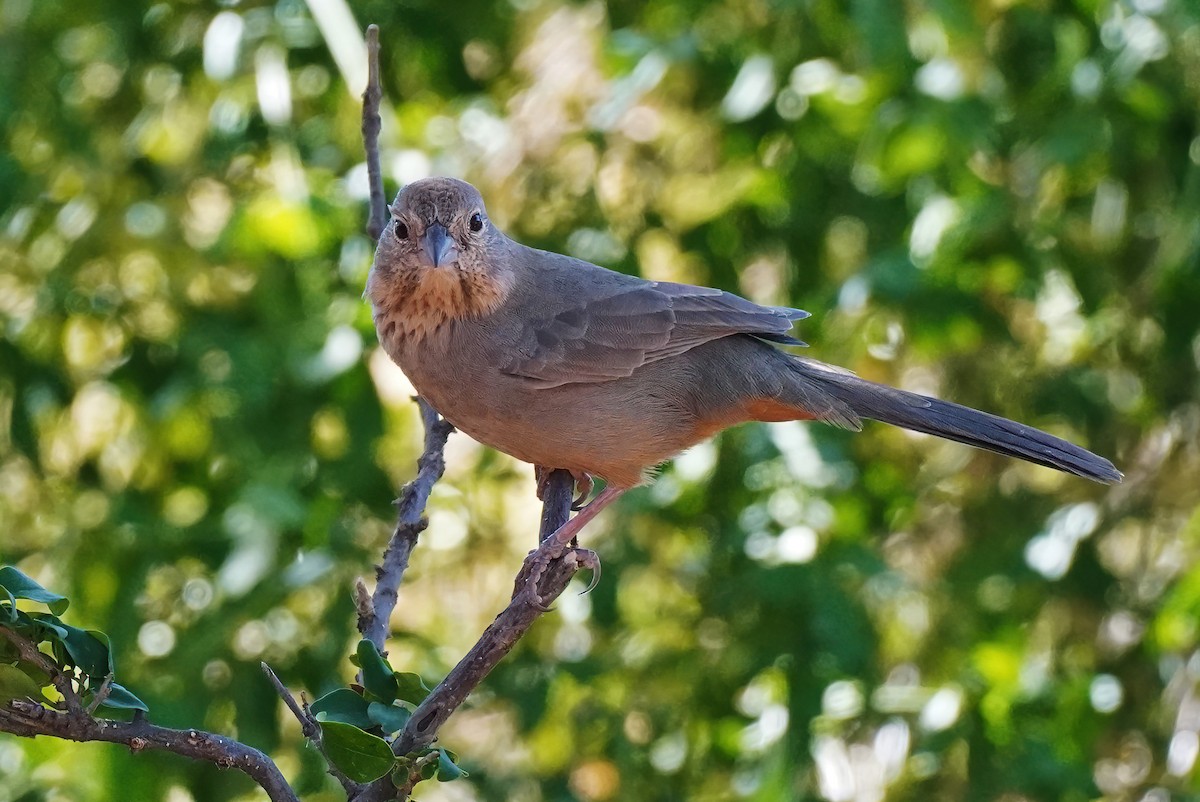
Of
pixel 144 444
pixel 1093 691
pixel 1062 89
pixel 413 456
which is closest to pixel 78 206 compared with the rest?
pixel 144 444

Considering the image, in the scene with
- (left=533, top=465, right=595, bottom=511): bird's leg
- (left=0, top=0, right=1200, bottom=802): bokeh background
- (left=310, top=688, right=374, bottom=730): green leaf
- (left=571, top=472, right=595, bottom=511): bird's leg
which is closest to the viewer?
(left=310, top=688, right=374, bottom=730): green leaf

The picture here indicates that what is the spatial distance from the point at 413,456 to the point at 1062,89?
3040 mm

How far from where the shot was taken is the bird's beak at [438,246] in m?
3.58

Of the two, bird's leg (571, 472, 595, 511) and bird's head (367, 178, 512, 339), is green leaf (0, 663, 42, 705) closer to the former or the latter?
bird's head (367, 178, 512, 339)

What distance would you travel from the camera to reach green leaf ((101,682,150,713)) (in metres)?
2.03

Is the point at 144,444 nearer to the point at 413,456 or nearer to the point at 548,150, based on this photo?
the point at 413,456

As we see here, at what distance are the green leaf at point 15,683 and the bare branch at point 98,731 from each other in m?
0.05

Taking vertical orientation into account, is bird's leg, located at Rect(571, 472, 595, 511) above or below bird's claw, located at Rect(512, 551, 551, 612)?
below

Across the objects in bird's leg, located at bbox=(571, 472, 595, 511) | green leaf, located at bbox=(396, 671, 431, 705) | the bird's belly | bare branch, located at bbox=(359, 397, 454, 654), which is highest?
green leaf, located at bbox=(396, 671, 431, 705)

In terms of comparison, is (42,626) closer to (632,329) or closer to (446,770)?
(446,770)

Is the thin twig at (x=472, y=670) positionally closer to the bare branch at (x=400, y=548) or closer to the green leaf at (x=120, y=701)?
the bare branch at (x=400, y=548)

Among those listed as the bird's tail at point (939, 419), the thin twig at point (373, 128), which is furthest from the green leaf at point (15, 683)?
the bird's tail at point (939, 419)

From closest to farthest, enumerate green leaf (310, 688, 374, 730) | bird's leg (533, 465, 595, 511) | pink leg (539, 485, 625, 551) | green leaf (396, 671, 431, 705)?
green leaf (310, 688, 374, 730), green leaf (396, 671, 431, 705), pink leg (539, 485, 625, 551), bird's leg (533, 465, 595, 511)

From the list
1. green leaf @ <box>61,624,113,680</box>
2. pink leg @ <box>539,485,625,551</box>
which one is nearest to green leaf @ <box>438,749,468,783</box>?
green leaf @ <box>61,624,113,680</box>
